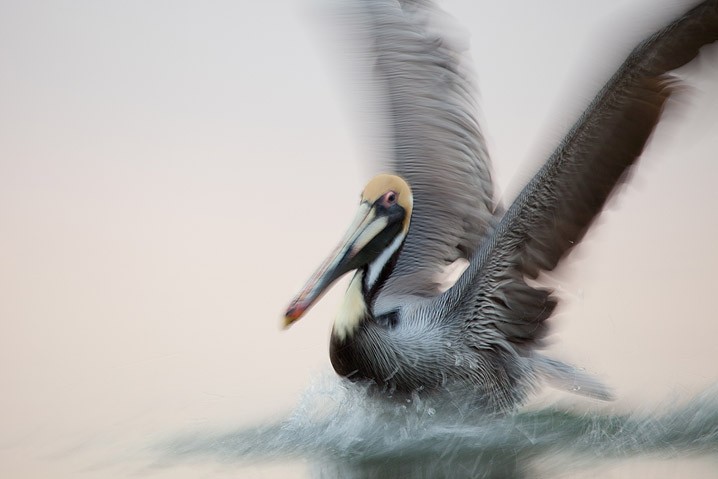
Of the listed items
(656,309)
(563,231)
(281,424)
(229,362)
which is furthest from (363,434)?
(656,309)

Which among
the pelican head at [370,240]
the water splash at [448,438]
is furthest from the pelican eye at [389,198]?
the water splash at [448,438]

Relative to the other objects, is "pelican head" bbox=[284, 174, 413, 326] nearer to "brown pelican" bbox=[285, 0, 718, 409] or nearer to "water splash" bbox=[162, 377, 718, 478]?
"brown pelican" bbox=[285, 0, 718, 409]

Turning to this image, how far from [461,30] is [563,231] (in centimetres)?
81

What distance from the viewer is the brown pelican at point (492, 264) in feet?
7.18

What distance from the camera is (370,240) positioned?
2.42 meters

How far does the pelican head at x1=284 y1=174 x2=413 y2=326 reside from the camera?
236 centimetres

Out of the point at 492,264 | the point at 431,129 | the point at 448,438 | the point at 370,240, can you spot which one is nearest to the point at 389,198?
the point at 370,240

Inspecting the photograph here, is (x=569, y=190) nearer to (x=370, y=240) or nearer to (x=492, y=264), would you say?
(x=492, y=264)

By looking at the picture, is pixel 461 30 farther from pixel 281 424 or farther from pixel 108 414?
pixel 108 414

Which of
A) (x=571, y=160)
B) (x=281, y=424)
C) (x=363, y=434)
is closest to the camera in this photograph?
(x=571, y=160)

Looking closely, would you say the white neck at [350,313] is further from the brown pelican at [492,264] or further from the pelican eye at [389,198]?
the pelican eye at [389,198]

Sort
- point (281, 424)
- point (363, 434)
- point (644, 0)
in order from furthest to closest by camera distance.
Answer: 1. point (644, 0)
2. point (281, 424)
3. point (363, 434)

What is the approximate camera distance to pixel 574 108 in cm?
226

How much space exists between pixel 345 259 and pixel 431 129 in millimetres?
631
